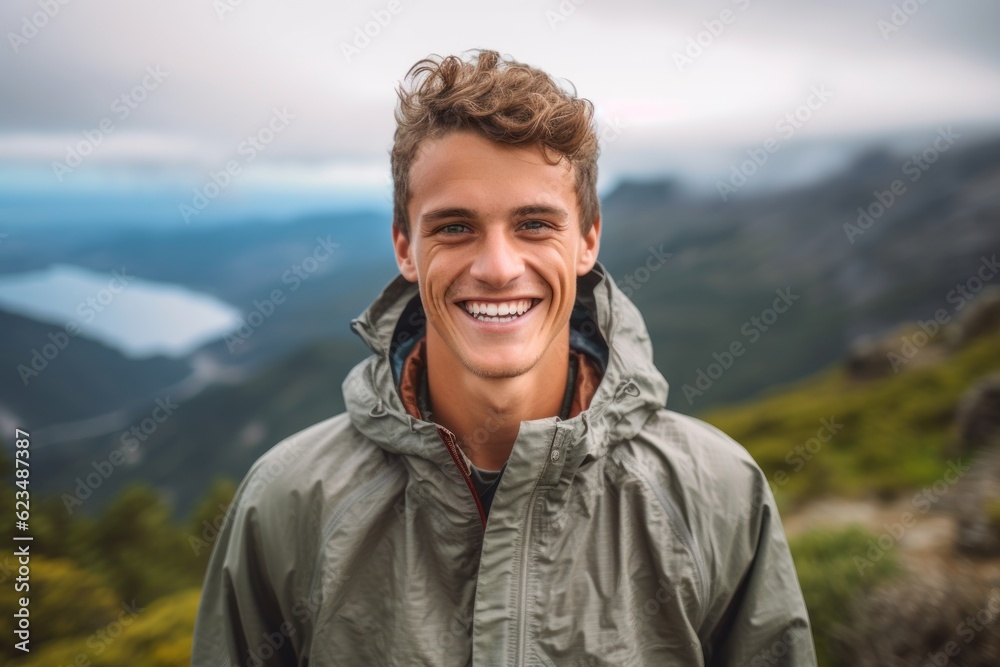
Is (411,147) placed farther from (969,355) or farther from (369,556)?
(969,355)

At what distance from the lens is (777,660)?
278 cm

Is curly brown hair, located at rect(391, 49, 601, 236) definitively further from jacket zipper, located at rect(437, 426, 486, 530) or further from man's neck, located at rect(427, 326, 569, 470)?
jacket zipper, located at rect(437, 426, 486, 530)

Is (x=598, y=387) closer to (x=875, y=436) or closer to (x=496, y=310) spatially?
(x=496, y=310)

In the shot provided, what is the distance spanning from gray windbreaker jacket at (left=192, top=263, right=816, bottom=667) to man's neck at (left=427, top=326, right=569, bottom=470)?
0.23m

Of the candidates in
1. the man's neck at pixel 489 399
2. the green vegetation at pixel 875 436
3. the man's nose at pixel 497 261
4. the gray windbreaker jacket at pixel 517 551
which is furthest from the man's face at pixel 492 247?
the green vegetation at pixel 875 436

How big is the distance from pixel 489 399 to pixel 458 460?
351 millimetres

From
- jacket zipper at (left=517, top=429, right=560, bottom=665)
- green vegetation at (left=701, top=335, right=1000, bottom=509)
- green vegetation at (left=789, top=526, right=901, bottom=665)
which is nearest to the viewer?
jacket zipper at (left=517, top=429, right=560, bottom=665)

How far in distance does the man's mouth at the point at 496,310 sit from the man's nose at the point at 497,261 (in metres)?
0.08

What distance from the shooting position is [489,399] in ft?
9.41

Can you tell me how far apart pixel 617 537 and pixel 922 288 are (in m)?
53.5

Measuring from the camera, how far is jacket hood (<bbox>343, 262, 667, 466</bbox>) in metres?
2.63

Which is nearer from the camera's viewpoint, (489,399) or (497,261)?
(497,261)

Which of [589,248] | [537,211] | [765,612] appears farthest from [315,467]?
[765,612]

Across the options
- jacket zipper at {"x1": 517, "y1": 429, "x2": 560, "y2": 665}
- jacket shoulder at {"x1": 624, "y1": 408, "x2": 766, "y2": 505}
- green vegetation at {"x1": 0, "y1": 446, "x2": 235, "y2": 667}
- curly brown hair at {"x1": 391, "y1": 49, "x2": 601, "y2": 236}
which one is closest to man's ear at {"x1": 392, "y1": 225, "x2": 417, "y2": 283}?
curly brown hair at {"x1": 391, "y1": 49, "x2": 601, "y2": 236}
